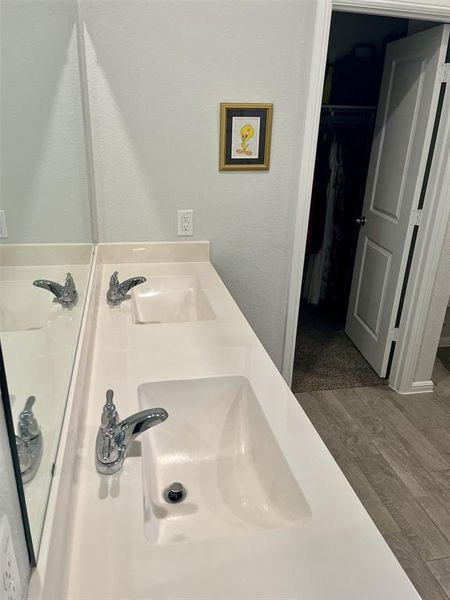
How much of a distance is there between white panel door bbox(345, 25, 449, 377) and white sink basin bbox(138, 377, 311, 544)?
1.86 meters

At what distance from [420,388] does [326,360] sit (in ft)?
2.05

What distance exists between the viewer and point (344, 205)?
11.8ft

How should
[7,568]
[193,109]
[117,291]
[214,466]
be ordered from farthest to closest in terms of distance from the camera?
[193,109]
[117,291]
[214,466]
[7,568]

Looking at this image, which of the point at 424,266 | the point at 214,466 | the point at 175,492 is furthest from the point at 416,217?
the point at 175,492

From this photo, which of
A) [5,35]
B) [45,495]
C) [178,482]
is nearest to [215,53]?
[5,35]

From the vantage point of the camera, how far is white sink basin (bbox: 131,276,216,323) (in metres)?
1.92

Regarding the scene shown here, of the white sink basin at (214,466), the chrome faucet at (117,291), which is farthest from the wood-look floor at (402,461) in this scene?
the chrome faucet at (117,291)

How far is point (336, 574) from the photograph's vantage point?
0.70 m

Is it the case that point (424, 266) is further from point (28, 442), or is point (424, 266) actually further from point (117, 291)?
point (28, 442)

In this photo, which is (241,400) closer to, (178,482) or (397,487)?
(178,482)

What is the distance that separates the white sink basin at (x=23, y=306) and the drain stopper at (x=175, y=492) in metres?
0.48

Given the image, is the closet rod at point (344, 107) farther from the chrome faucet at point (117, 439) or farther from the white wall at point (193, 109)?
the chrome faucet at point (117, 439)

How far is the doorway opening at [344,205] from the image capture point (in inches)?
118

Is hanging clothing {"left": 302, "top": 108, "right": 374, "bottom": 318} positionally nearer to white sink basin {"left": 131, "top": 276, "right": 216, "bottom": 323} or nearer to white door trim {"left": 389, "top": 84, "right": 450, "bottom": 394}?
white door trim {"left": 389, "top": 84, "right": 450, "bottom": 394}
